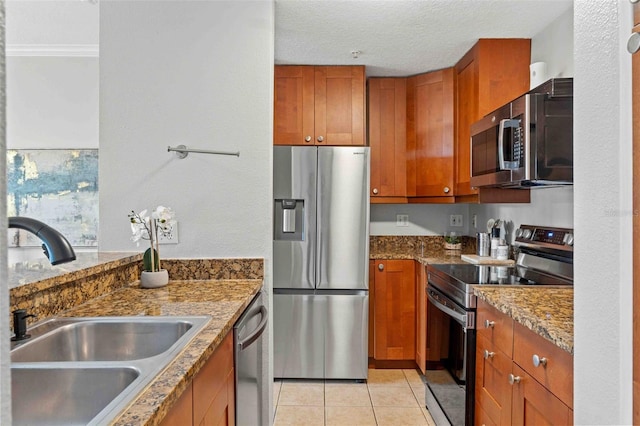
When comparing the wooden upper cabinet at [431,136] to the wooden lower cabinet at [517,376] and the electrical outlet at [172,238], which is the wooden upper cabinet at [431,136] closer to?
the wooden lower cabinet at [517,376]

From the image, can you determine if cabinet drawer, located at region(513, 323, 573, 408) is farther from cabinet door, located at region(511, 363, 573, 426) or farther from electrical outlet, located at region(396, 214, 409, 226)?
electrical outlet, located at region(396, 214, 409, 226)

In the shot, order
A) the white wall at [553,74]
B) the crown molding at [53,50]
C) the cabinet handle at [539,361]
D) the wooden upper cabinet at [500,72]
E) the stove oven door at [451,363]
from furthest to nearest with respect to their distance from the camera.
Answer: the crown molding at [53,50], the wooden upper cabinet at [500,72], the white wall at [553,74], the stove oven door at [451,363], the cabinet handle at [539,361]

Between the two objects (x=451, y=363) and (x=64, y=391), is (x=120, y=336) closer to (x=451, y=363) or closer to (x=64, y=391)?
(x=64, y=391)

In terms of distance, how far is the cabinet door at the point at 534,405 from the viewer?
3.84 feet

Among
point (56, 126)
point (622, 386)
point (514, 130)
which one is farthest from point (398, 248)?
point (56, 126)

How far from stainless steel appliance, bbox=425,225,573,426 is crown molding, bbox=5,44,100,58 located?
3.13 meters

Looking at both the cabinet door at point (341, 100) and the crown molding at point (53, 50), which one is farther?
the crown molding at point (53, 50)

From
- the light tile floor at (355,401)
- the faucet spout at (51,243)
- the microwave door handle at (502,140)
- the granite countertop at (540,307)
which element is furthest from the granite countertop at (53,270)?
the microwave door handle at (502,140)

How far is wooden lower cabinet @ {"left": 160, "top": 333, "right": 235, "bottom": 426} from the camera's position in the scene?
865mm

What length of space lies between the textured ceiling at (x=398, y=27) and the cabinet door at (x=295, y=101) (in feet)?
0.34

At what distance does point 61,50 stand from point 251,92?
7.61 feet

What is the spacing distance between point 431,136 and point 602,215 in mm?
2302

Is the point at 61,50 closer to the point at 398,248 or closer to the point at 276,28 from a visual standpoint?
the point at 276,28

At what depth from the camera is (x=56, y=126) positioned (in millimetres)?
3295
